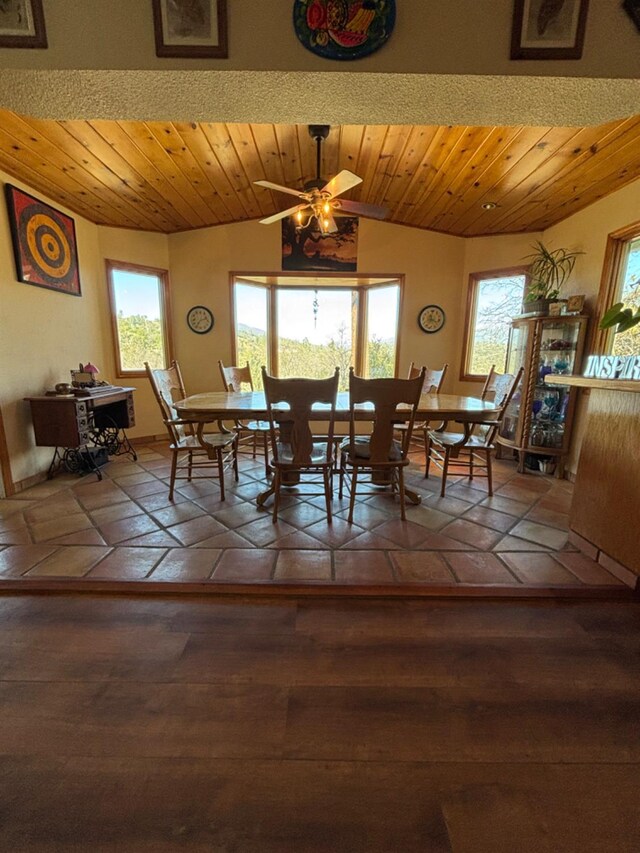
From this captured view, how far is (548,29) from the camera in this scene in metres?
1.38

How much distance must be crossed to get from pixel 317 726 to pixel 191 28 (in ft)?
8.42

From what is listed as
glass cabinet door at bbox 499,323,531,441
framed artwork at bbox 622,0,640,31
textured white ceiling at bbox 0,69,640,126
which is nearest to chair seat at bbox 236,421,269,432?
textured white ceiling at bbox 0,69,640,126

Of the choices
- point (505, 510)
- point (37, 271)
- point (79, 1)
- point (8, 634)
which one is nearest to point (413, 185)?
point (79, 1)

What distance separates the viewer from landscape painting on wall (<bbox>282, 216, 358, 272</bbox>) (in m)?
4.43

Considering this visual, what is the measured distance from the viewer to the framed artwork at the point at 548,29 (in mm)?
1371

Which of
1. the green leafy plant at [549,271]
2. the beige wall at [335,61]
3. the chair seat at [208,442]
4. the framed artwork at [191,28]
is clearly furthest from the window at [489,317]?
the framed artwork at [191,28]

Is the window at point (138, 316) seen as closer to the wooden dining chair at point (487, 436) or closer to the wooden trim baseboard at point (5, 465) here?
the wooden trim baseboard at point (5, 465)

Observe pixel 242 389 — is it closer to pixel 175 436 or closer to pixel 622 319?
pixel 175 436

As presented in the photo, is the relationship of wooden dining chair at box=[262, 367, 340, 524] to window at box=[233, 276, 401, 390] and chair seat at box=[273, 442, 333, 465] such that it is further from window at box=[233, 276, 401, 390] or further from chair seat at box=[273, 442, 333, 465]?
window at box=[233, 276, 401, 390]

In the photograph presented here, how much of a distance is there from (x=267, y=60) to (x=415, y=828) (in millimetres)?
2552

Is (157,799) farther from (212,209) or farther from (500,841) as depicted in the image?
(212,209)

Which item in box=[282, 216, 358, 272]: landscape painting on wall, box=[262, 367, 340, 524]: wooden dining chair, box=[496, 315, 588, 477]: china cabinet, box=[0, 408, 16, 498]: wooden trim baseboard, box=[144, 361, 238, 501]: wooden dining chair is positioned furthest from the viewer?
box=[282, 216, 358, 272]: landscape painting on wall

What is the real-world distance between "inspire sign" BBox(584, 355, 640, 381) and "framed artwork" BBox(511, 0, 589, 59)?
1303 mm

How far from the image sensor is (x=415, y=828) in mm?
897
